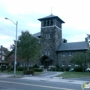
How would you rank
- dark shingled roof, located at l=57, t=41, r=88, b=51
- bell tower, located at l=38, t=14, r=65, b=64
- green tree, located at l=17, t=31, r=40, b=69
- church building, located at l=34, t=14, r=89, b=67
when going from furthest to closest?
bell tower, located at l=38, t=14, r=65, b=64 → church building, located at l=34, t=14, r=89, b=67 → dark shingled roof, located at l=57, t=41, r=88, b=51 → green tree, located at l=17, t=31, r=40, b=69

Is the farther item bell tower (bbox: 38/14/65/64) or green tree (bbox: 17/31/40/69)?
bell tower (bbox: 38/14/65/64)

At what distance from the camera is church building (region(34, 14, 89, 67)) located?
181 ft

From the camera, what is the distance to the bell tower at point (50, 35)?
5649cm

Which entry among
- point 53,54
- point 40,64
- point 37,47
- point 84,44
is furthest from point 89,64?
point 37,47

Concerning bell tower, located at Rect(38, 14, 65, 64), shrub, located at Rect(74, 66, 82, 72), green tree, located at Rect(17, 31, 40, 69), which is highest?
bell tower, located at Rect(38, 14, 65, 64)

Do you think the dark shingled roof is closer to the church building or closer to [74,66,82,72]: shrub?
the church building

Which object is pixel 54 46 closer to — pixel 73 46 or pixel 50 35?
pixel 50 35

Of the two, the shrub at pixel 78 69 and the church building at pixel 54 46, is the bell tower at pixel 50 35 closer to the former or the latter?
the church building at pixel 54 46

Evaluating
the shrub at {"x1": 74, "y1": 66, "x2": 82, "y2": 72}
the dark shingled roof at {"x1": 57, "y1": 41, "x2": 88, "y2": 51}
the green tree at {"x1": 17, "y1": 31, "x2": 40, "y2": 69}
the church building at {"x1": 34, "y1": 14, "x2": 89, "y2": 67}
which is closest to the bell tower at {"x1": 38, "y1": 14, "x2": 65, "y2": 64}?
the church building at {"x1": 34, "y1": 14, "x2": 89, "y2": 67}

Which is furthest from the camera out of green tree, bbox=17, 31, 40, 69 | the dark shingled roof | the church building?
the church building

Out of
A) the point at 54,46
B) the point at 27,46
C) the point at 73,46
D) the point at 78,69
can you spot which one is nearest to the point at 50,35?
the point at 54,46

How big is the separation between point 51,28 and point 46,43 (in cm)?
477

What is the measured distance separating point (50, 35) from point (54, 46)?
365 centimetres

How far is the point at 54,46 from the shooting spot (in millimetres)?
56312
